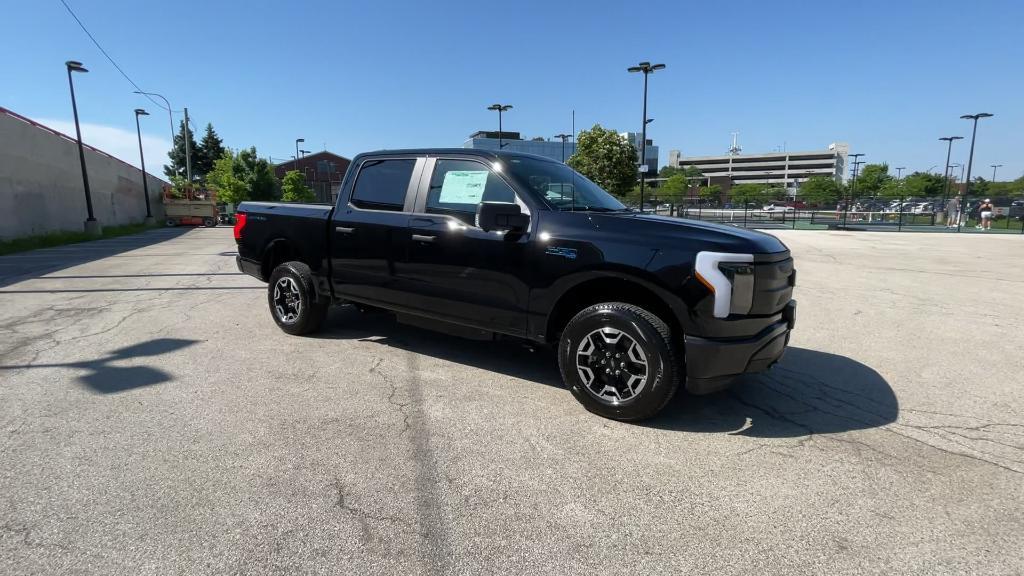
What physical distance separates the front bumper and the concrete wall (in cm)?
2336

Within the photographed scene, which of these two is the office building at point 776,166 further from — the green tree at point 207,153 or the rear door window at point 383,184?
the rear door window at point 383,184

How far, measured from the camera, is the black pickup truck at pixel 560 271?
3.35 metres

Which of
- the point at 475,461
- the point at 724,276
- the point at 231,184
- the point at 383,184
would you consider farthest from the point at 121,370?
the point at 231,184

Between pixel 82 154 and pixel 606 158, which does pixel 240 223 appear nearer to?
pixel 82 154

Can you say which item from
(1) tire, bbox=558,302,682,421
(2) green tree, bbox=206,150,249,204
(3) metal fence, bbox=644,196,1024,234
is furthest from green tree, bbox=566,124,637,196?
(1) tire, bbox=558,302,682,421

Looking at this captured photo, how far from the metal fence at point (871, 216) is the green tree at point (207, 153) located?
62127mm

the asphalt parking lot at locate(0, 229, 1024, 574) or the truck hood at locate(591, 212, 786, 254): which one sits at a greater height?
the truck hood at locate(591, 212, 786, 254)

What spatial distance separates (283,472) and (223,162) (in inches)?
2363

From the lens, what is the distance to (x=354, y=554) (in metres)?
2.25

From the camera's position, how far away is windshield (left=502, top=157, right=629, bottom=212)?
4.17 meters

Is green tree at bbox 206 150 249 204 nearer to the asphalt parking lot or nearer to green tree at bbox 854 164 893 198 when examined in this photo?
the asphalt parking lot

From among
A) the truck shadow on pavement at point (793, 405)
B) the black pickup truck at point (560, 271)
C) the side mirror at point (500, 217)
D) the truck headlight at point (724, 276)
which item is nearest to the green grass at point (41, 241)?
the black pickup truck at point (560, 271)

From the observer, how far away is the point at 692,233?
347cm

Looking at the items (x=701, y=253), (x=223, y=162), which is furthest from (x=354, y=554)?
(x=223, y=162)
